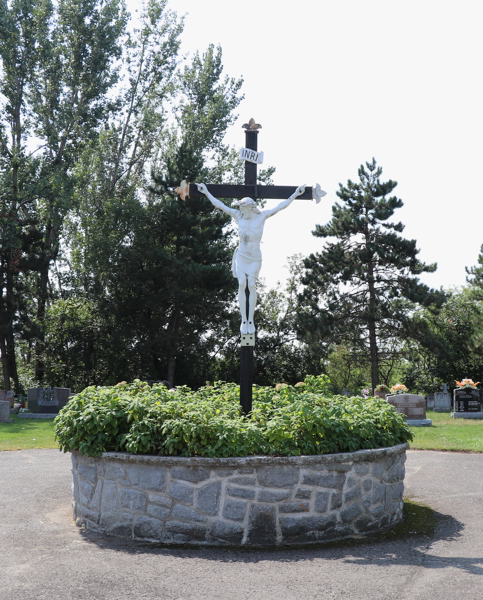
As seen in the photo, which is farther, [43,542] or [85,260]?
[85,260]

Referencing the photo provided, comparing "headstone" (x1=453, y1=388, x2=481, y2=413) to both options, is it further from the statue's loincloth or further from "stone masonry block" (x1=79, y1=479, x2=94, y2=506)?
"stone masonry block" (x1=79, y1=479, x2=94, y2=506)

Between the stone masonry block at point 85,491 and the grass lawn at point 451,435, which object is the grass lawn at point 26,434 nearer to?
the stone masonry block at point 85,491

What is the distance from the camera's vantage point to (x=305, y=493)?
592 centimetres

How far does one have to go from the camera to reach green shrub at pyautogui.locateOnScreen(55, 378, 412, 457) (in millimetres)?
6008

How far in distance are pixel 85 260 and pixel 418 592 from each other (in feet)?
73.2

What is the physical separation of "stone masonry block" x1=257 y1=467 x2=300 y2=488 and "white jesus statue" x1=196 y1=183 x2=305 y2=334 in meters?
1.86

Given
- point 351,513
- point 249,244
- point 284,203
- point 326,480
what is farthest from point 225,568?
point 284,203

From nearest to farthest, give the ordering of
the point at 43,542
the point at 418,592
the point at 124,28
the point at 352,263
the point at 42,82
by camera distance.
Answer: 1. the point at 418,592
2. the point at 43,542
3. the point at 352,263
4. the point at 42,82
5. the point at 124,28

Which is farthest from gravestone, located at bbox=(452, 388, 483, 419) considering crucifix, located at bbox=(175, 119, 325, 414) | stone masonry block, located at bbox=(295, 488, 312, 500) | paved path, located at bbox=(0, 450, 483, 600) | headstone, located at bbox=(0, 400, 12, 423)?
stone masonry block, located at bbox=(295, 488, 312, 500)

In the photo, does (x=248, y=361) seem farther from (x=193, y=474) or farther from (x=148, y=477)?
(x=148, y=477)

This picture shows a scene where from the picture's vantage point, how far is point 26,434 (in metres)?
14.9

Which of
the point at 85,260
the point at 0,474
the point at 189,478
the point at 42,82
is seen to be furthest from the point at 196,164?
the point at 189,478

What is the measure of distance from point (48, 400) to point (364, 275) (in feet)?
39.7

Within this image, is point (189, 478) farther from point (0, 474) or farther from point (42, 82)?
point (42, 82)
